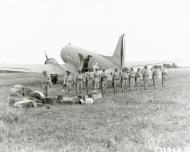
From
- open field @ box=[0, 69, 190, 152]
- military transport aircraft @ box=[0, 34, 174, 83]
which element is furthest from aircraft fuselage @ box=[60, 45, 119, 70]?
open field @ box=[0, 69, 190, 152]

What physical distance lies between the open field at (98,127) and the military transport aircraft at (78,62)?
10.2 metres

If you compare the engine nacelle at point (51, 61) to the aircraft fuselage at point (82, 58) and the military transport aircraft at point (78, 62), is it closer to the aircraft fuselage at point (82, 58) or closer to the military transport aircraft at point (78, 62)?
the military transport aircraft at point (78, 62)

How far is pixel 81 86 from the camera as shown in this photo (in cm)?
2231

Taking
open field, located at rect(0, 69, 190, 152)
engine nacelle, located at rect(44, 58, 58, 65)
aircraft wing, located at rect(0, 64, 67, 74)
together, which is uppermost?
engine nacelle, located at rect(44, 58, 58, 65)

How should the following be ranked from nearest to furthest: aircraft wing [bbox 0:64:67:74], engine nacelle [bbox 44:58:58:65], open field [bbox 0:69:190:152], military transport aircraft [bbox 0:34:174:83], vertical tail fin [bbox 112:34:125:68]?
open field [bbox 0:69:190:152]
vertical tail fin [bbox 112:34:125:68]
military transport aircraft [bbox 0:34:174:83]
aircraft wing [bbox 0:64:67:74]
engine nacelle [bbox 44:58:58:65]

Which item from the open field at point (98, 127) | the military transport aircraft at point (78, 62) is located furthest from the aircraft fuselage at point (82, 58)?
the open field at point (98, 127)

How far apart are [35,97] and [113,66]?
1035 centimetres

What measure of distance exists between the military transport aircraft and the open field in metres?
10.2

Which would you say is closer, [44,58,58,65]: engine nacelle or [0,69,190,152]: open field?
[0,69,190,152]: open field

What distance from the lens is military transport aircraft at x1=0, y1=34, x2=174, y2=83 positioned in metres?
25.3

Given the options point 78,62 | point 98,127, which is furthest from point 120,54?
point 98,127

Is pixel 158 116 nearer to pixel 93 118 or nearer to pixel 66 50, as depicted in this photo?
pixel 93 118

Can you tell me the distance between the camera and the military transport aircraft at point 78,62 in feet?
83.0

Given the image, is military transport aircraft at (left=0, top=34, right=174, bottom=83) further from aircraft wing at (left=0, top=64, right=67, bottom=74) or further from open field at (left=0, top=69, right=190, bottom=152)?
open field at (left=0, top=69, right=190, bottom=152)
